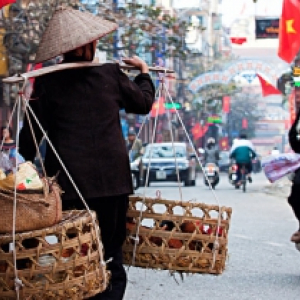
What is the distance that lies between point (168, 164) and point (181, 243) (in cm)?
2047

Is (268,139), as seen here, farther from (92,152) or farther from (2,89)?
(92,152)

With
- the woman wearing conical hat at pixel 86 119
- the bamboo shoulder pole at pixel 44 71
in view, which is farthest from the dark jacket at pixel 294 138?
the bamboo shoulder pole at pixel 44 71

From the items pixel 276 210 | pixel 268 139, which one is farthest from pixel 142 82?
pixel 268 139

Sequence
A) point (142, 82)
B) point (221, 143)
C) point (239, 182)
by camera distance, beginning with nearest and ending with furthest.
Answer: point (142, 82) < point (239, 182) < point (221, 143)

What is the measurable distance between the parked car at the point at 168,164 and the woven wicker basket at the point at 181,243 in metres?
19.4

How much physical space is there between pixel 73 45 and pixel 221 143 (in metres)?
67.8

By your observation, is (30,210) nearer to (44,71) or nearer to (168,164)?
(44,71)

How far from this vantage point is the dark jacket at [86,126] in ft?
13.5

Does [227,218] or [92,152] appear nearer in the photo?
[92,152]

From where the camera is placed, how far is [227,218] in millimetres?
4598

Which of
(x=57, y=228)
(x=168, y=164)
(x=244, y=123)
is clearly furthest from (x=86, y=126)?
(x=244, y=123)

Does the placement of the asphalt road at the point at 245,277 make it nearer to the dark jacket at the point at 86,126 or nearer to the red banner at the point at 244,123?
the dark jacket at the point at 86,126

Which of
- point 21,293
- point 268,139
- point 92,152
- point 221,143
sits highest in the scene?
point 92,152

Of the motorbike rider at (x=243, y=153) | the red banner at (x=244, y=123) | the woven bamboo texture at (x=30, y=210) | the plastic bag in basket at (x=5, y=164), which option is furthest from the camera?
the red banner at (x=244, y=123)
